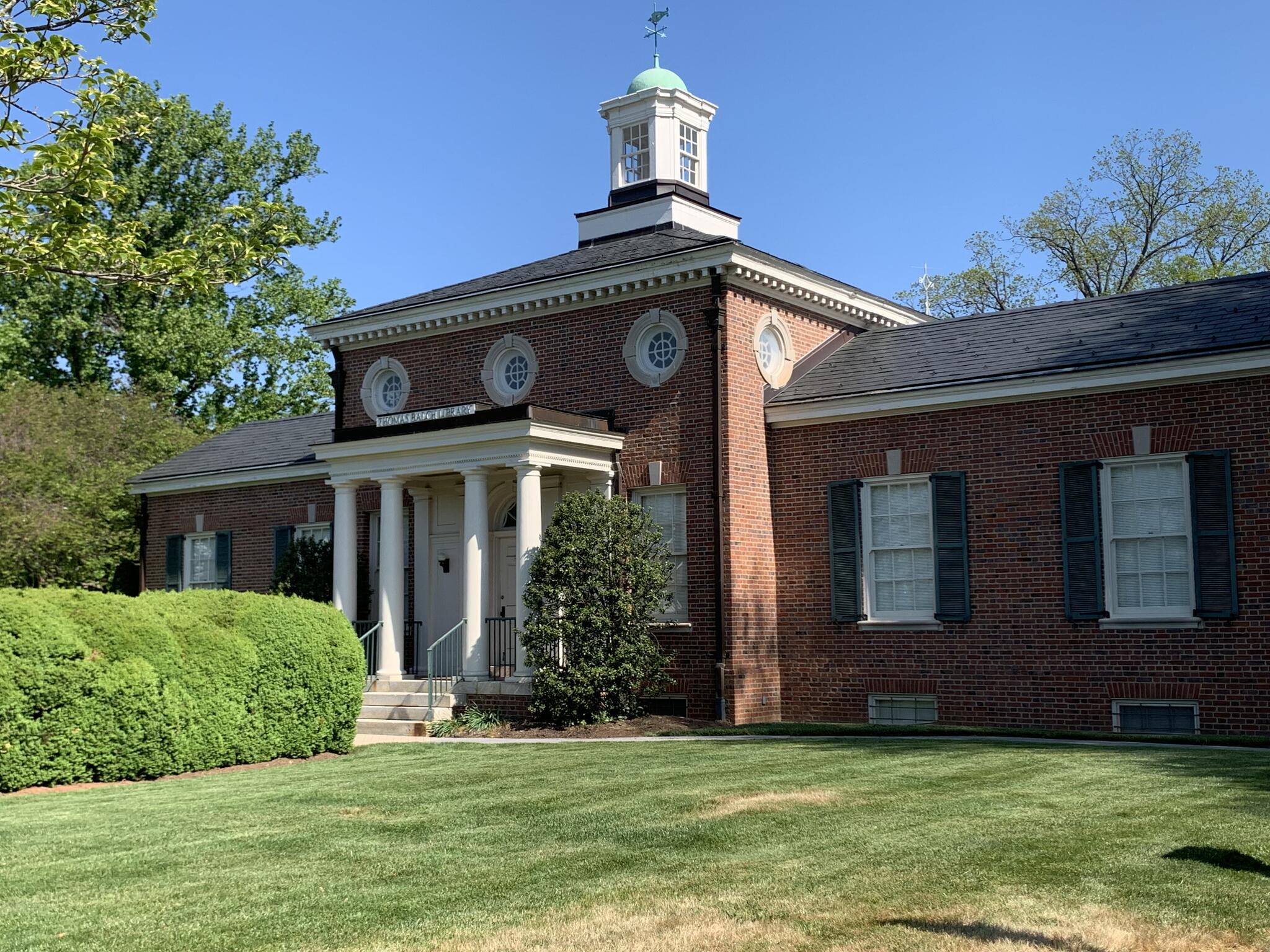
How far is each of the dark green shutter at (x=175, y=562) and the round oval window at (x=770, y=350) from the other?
13.9 meters

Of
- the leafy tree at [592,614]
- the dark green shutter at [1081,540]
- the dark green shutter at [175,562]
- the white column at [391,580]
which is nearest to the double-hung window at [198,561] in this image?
the dark green shutter at [175,562]

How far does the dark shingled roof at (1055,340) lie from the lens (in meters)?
17.0

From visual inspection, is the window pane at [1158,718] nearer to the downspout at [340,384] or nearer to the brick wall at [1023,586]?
the brick wall at [1023,586]

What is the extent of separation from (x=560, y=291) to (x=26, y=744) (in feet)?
35.4

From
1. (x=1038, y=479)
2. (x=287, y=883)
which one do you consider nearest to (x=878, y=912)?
(x=287, y=883)

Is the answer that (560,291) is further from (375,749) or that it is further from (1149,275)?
(1149,275)

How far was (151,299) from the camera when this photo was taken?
138 ft

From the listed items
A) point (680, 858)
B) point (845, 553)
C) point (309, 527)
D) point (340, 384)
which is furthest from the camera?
point (309, 527)

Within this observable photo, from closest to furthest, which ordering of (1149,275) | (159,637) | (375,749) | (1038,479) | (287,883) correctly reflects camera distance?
1. (287,883)
2. (159,637)
3. (375,749)
4. (1038,479)
5. (1149,275)

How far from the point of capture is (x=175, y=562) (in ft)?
91.2

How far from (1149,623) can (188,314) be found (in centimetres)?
3111

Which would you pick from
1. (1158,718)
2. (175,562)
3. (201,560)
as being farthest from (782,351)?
(175,562)

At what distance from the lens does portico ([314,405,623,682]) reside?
19375mm

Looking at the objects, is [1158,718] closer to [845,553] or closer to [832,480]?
[845,553]
